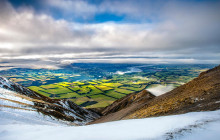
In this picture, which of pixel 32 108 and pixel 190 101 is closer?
pixel 190 101

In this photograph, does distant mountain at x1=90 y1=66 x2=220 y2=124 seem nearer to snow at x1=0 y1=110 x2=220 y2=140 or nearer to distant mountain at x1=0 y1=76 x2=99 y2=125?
snow at x1=0 y1=110 x2=220 y2=140

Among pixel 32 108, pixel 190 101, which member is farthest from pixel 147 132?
pixel 32 108

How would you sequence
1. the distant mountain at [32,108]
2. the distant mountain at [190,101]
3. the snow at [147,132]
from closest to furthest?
the snow at [147,132] < the distant mountain at [190,101] < the distant mountain at [32,108]

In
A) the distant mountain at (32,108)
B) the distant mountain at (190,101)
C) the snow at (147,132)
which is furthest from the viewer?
the distant mountain at (32,108)

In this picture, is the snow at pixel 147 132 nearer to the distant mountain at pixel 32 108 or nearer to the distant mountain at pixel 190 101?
the distant mountain at pixel 190 101

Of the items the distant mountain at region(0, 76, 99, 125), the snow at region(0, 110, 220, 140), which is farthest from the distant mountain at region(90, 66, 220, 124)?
the distant mountain at region(0, 76, 99, 125)

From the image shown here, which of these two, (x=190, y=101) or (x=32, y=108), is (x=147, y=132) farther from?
(x=32, y=108)

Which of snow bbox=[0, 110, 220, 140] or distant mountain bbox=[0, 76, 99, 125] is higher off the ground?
snow bbox=[0, 110, 220, 140]

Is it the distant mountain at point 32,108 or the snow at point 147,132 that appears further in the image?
the distant mountain at point 32,108

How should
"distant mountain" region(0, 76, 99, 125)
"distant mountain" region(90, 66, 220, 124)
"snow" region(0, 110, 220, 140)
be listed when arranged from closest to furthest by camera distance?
"snow" region(0, 110, 220, 140)
"distant mountain" region(90, 66, 220, 124)
"distant mountain" region(0, 76, 99, 125)

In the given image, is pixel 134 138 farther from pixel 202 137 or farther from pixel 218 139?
pixel 218 139

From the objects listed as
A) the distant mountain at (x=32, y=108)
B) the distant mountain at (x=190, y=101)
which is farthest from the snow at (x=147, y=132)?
the distant mountain at (x=32, y=108)

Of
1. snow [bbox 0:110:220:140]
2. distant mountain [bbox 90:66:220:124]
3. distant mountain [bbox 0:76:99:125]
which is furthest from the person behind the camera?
distant mountain [bbox 0:76:99:125]
